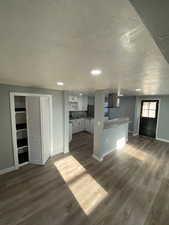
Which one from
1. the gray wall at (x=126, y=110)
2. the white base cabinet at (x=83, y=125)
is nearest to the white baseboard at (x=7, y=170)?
the white base cabinet at (x=83, y=125)

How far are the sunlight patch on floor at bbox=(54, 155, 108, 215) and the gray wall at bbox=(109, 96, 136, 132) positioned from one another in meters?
4.23

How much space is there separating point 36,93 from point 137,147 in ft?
13.8

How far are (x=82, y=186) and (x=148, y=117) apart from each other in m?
4.87

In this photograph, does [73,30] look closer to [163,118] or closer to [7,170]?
[7,170]

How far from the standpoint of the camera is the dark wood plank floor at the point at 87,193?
161 centimetres

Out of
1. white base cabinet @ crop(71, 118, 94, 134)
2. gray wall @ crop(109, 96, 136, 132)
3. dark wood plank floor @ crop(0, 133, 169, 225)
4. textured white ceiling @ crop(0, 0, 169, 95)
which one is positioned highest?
textured white ceiling @ crop(0, 0, 169, 95)

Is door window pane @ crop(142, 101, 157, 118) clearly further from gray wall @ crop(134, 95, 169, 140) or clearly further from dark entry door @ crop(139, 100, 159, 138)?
gray wall @ crop(134, 95, 169, 140)

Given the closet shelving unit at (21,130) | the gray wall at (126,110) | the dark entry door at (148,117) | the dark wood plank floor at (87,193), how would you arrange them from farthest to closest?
the gray wall at (126,110) < the dark entry door at (148,117) < the closet shelving unit at (21,130) < the dark wood plank floor at (87,193)

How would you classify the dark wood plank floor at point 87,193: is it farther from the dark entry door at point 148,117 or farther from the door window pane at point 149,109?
the door window pane at point 149,109

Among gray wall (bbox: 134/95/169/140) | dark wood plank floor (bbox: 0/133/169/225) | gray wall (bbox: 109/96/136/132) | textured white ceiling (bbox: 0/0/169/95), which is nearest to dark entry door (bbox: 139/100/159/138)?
gray wall (bbox: 134/95/169/140)

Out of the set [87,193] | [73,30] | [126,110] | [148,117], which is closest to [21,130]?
[87,193]

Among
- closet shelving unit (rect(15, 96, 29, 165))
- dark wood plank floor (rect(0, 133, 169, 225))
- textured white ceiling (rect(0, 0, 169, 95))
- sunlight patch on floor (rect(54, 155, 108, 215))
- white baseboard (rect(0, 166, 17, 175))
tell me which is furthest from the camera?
closet shelving unit (rect(15, 96, 29, 165))

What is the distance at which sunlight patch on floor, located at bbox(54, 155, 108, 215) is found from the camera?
6.09ft

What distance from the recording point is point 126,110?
616 centimetres
